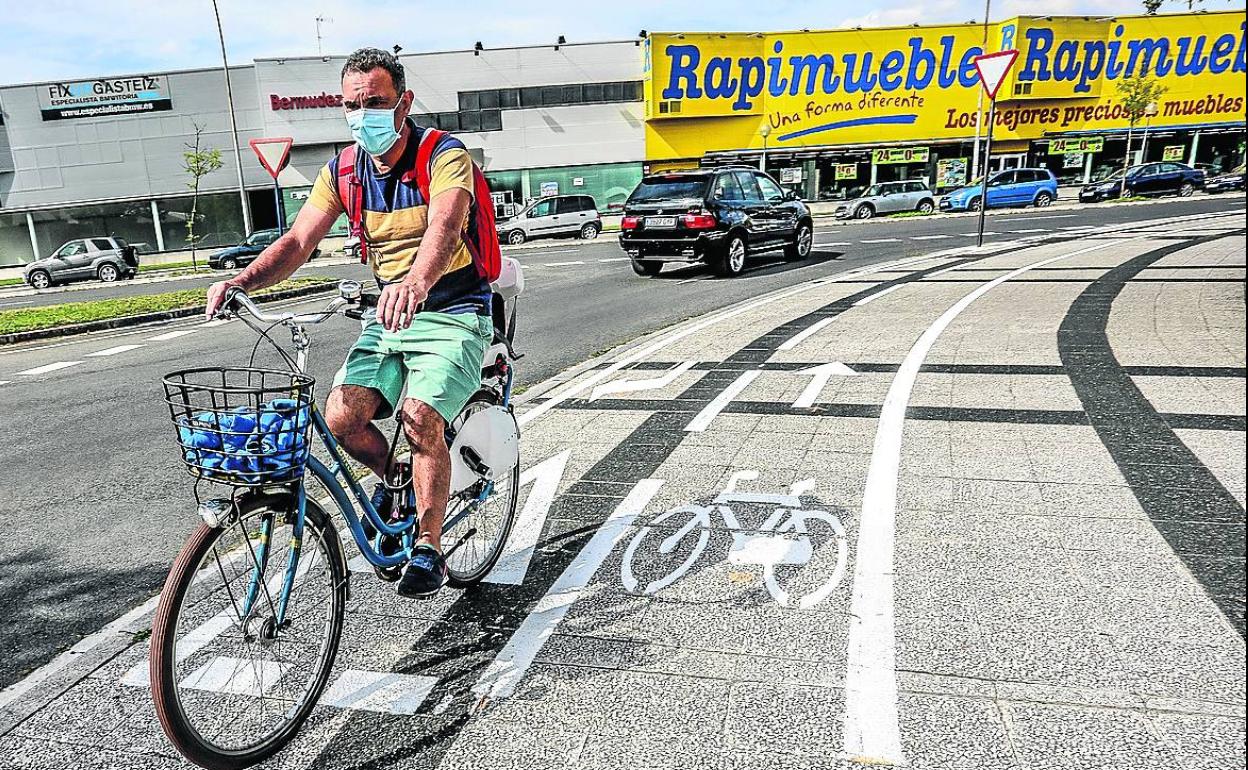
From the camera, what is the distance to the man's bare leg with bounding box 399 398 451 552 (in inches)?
112

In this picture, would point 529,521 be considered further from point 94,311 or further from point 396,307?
point 94,311

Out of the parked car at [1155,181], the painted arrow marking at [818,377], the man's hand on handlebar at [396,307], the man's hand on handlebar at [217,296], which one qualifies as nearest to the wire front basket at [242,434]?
the man's hand on handlebar at [396,307]

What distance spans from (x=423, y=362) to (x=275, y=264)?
26.1 inches

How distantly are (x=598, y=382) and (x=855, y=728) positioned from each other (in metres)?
4.86

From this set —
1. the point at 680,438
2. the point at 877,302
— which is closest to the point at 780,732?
the point at 680,438

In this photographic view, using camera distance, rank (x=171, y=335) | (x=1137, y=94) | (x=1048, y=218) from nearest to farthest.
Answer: (x=171, y=335) → (x=1048, y=218) → (x=1137, y=94)

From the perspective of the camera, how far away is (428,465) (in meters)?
2.91

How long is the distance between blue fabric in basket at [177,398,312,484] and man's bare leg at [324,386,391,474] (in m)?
0.59

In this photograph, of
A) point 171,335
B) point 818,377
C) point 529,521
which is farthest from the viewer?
point 171,335

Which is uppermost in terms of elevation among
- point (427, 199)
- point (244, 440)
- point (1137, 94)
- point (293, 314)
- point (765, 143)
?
point (1137, 94)

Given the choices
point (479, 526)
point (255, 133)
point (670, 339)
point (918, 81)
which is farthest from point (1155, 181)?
point (255, 133)

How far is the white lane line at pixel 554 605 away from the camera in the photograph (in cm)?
282

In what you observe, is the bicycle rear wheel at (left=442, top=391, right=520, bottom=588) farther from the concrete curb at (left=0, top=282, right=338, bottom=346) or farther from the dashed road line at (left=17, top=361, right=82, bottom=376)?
the concrete curb at (left=0, top=282, right=338, bottom=346)

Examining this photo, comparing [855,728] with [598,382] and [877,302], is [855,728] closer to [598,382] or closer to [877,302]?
[598,382]
